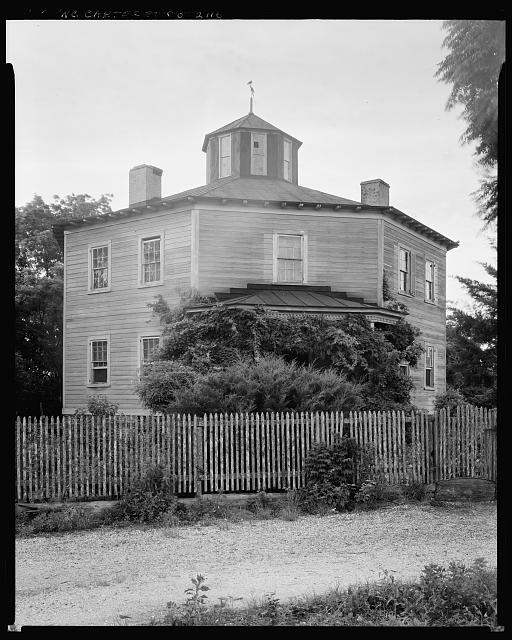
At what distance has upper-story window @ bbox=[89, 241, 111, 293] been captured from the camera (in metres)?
9.73

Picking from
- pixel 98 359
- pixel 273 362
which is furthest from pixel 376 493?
pixel 98 359

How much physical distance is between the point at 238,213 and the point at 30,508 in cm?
718

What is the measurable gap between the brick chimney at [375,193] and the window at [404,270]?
3.04 feet

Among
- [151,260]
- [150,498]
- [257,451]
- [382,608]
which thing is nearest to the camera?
[382,608]

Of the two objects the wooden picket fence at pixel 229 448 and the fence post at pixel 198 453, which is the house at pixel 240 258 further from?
the fence post at pixel 198 453

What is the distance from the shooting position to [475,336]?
7.10 m

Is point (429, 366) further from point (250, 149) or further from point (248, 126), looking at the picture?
point (250, 149)

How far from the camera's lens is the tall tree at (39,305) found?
759 cm

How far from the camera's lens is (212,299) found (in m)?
12.6

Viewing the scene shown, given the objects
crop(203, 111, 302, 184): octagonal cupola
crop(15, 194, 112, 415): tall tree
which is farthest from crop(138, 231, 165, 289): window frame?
crop(15, 194, 112, 415): tall tree

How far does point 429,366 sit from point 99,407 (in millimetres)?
4820

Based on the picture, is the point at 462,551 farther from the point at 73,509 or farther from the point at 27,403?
the point at 27,403

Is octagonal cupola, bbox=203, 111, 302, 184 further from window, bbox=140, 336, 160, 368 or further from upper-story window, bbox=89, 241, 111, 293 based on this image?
window, bbox=140, 336, 160, 368
